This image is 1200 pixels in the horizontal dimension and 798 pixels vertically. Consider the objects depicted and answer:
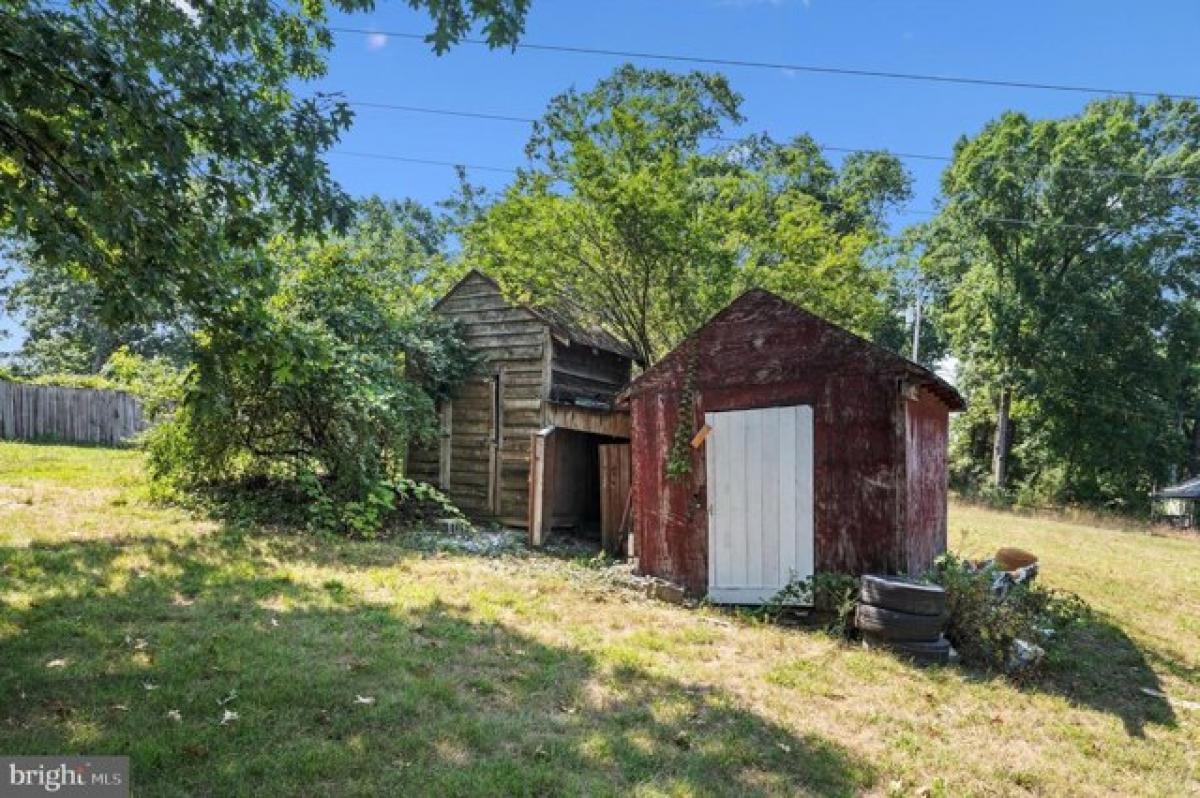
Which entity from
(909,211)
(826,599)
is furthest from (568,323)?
(909,211)

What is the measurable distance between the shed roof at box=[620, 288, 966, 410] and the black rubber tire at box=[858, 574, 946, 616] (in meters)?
1.87

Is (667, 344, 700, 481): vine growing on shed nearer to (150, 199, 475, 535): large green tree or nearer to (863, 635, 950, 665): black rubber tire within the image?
(863, 635, 950, 665): black rubber tire

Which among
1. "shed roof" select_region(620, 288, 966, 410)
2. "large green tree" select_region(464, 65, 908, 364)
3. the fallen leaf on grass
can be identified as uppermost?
"large green tree" select_region(464, 65, 908, 364)

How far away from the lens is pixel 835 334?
636 cm

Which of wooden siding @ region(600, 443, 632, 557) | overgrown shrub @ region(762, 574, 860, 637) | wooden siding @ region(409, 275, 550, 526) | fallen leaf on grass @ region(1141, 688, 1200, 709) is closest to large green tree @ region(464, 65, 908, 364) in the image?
wooden siding @ region(409, 275, 550, 526)

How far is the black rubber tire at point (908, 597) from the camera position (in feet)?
17.2

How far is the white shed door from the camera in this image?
6.39m

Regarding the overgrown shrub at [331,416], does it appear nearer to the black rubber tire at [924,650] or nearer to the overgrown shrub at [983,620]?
the black rubber tire at [924,650]

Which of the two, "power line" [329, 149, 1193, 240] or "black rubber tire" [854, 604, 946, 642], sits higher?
"power line" [329, 149, 1193, 240]

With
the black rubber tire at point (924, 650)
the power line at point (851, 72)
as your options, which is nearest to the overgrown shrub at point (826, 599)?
the black rubber tire at point (924, 650)

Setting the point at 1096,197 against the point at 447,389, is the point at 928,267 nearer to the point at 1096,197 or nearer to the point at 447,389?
the point at 1096,197

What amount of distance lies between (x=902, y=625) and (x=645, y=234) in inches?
286

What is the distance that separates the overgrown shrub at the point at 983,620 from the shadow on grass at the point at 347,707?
246cm

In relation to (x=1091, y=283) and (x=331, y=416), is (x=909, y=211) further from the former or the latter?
(x=331, y=416)
